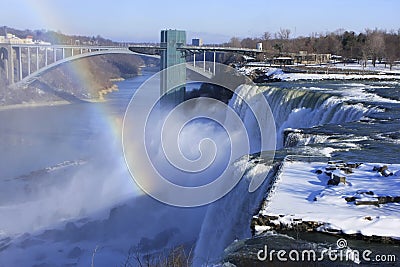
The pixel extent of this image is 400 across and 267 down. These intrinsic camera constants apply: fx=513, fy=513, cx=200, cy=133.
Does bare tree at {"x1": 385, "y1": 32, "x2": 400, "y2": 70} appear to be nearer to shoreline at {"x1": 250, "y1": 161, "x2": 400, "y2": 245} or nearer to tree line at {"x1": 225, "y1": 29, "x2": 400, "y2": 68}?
tree line at {"x1": 225, "y1": 29, "x2": 400, "y2": 68}

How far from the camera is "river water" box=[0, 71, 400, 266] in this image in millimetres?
7938

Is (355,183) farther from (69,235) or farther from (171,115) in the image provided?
(171,115)

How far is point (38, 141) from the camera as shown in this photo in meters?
19.9

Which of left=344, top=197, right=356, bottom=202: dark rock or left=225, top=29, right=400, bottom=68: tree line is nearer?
left=344, top=197, right=356, bottom=202: dark rock

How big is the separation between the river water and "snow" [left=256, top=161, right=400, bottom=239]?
2.01 ft

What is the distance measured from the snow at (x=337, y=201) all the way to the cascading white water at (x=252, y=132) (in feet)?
1.29

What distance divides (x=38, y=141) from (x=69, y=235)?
11.1 meters

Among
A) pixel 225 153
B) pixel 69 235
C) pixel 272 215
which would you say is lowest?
pixel 69 235

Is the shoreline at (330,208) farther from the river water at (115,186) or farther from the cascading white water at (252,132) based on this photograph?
the river water at (115,186)

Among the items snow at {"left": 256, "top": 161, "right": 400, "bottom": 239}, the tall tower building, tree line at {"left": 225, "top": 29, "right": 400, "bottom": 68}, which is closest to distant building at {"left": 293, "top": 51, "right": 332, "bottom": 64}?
tree line at {"left": 225, "top": 29, "right": 400, "bottom": 68}

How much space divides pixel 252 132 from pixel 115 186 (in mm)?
3819

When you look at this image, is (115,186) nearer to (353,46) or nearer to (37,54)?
(37,54)

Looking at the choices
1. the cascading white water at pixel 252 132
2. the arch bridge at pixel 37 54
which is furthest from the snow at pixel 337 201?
the arch bridge at pixel 37 54

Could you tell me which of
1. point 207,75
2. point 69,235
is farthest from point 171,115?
point 69,235
